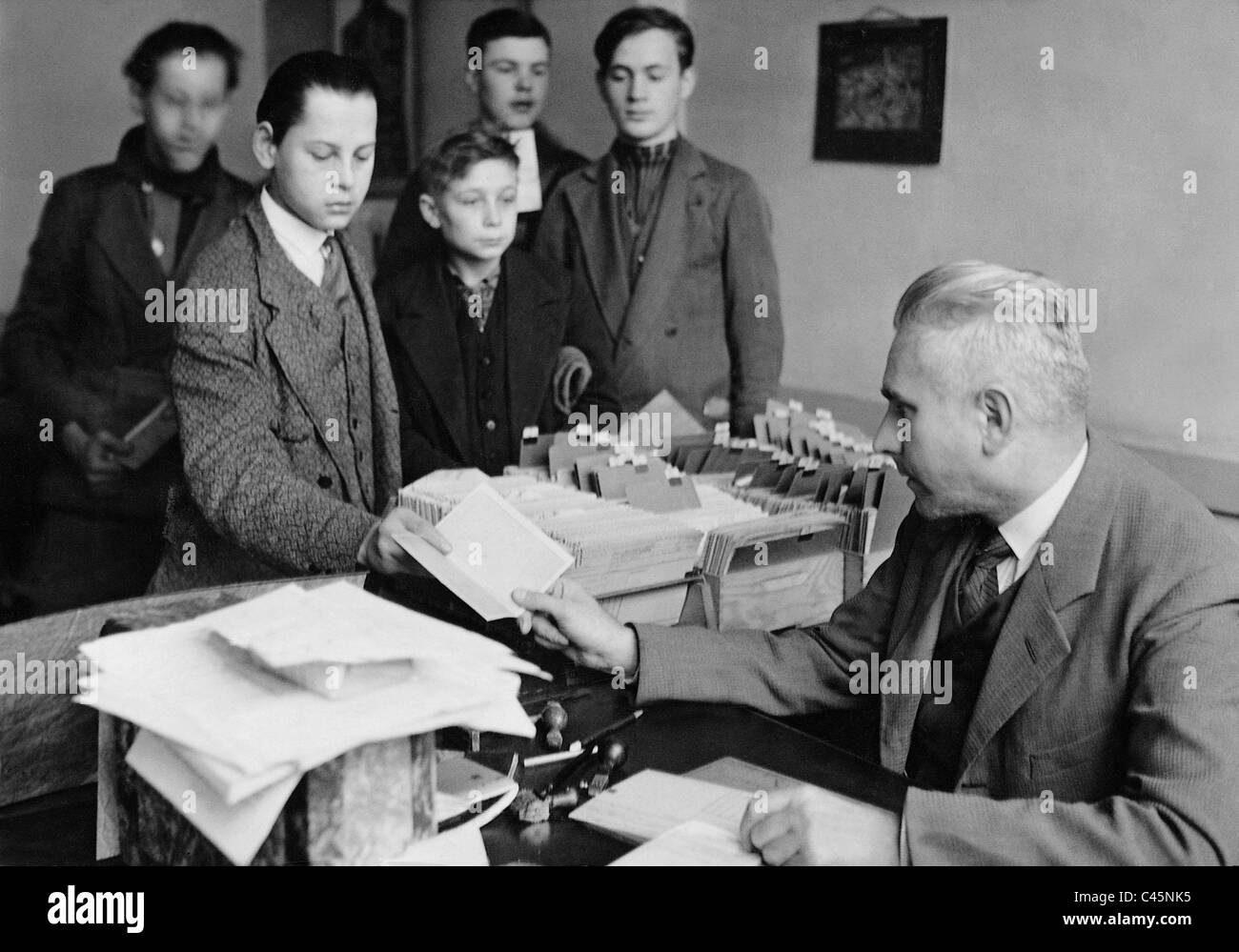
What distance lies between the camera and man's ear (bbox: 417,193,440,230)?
12.1ft

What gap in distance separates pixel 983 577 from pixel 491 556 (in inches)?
30.1

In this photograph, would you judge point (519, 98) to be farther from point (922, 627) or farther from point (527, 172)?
point (922, 627)

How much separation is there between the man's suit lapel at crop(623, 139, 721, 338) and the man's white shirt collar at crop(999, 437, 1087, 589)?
2181mm

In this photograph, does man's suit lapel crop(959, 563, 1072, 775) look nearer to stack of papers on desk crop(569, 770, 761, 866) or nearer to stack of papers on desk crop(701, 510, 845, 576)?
stack of papers on desk crop(569, 770, 761, 866)

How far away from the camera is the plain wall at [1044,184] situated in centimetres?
298

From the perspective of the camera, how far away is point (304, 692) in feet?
4.05

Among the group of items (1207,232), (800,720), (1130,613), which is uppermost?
(1207,232)

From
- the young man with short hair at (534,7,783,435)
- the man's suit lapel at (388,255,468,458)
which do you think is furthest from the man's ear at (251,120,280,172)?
the young man with short hair at (534,7,783,435)

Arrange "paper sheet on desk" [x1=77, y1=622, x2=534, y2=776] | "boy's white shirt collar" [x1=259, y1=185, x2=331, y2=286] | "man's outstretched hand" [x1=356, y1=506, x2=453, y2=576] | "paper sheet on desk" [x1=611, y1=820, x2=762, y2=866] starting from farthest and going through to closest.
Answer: "boy's white shirt collar" [x1=259, y1=185, x2=331, y2=286] < "man's outstretched hand" [x1=356, y1=506, x2=453, y2=576] < "paper sheet on desk" [x1=611, y1=820, x2=762, y2=866] < "paper sheet on desk" [x1=77, y1=622, x2=534, y2=776]

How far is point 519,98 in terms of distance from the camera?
4.03 meters

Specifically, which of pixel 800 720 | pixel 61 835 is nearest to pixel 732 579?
pixel 800 720

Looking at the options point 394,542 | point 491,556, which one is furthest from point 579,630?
point 394,542
